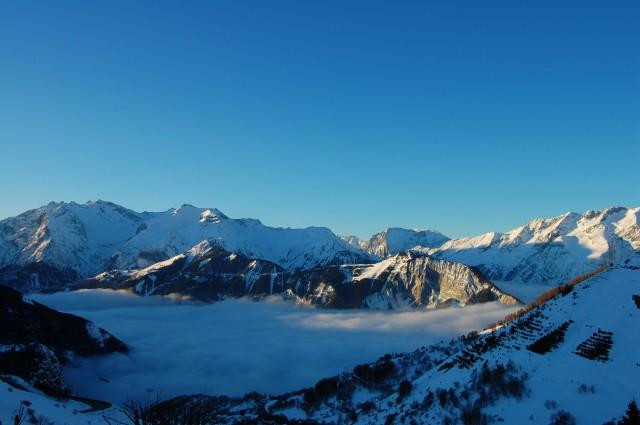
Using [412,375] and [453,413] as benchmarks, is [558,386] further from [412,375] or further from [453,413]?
[412,375]

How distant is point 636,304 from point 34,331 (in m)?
205

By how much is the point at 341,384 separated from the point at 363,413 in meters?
59.7

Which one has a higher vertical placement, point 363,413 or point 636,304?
point 636,304

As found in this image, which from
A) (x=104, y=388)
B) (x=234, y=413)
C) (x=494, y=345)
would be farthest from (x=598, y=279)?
(x=104, y=388)

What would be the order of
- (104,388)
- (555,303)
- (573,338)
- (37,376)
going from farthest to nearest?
(104,388) → (37,376) → (555,303) → (573,338)

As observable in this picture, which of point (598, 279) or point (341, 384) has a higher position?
point (598, 279)

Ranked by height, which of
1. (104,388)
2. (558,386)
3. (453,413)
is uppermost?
(558,386)

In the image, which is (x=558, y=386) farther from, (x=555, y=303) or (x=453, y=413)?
(x=555, y=303)

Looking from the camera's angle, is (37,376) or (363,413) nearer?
(363,413)

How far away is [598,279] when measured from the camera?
9750cm

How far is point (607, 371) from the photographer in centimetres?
5453

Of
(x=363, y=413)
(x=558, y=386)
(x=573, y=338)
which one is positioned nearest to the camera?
(x=558, y=386)

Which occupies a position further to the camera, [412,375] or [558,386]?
[412,375]

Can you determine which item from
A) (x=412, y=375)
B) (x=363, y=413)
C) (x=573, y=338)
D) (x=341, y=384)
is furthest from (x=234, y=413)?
(x=573, y=338)
